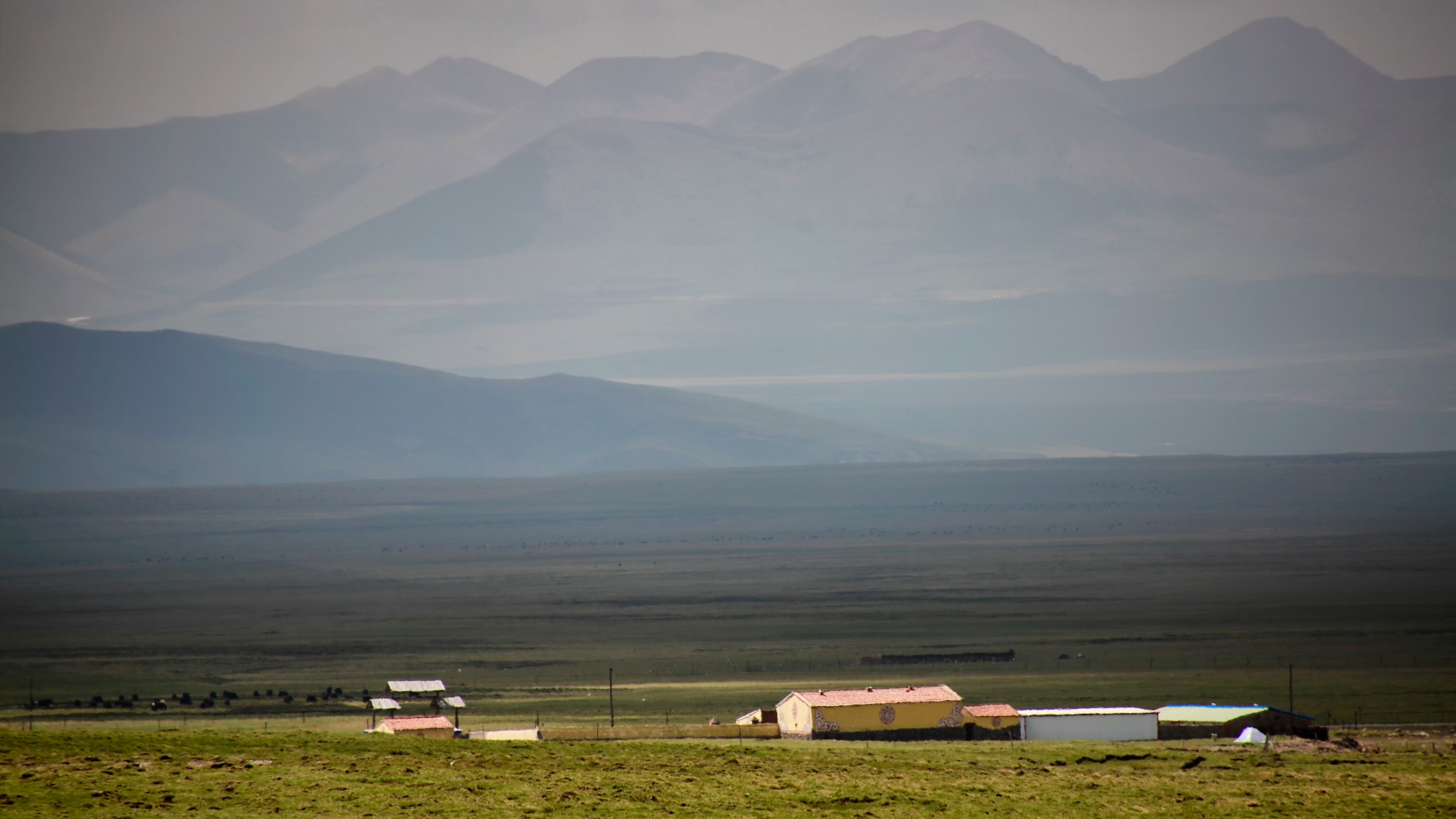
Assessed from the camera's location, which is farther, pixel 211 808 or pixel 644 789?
pixel 644 789

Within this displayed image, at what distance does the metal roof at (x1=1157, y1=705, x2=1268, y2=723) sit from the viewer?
51.4 m

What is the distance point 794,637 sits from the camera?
9594cm

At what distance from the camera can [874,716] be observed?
159 ft

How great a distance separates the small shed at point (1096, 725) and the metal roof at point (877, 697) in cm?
267

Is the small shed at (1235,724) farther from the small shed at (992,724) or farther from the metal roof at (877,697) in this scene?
the metal roof at (877,697)

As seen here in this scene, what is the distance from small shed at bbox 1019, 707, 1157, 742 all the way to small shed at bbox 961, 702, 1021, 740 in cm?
28

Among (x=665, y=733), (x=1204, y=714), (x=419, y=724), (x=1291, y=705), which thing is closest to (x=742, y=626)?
(x=1291, y=705)

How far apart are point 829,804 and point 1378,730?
95.3ft

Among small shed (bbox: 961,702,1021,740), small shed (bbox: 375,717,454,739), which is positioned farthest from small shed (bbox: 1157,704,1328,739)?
small shed (bbox: 375,717,454,739)

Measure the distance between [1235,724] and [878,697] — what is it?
38.8 feet

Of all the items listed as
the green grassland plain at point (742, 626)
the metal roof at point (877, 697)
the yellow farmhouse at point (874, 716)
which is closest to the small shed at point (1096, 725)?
the yellow farmhouse at point (874, 716)

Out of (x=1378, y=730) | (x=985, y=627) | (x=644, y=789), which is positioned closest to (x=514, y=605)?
(x=985, y=627)

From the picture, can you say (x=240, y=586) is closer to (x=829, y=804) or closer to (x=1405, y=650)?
(x=1405, y=650)

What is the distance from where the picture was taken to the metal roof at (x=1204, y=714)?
51.4 m
